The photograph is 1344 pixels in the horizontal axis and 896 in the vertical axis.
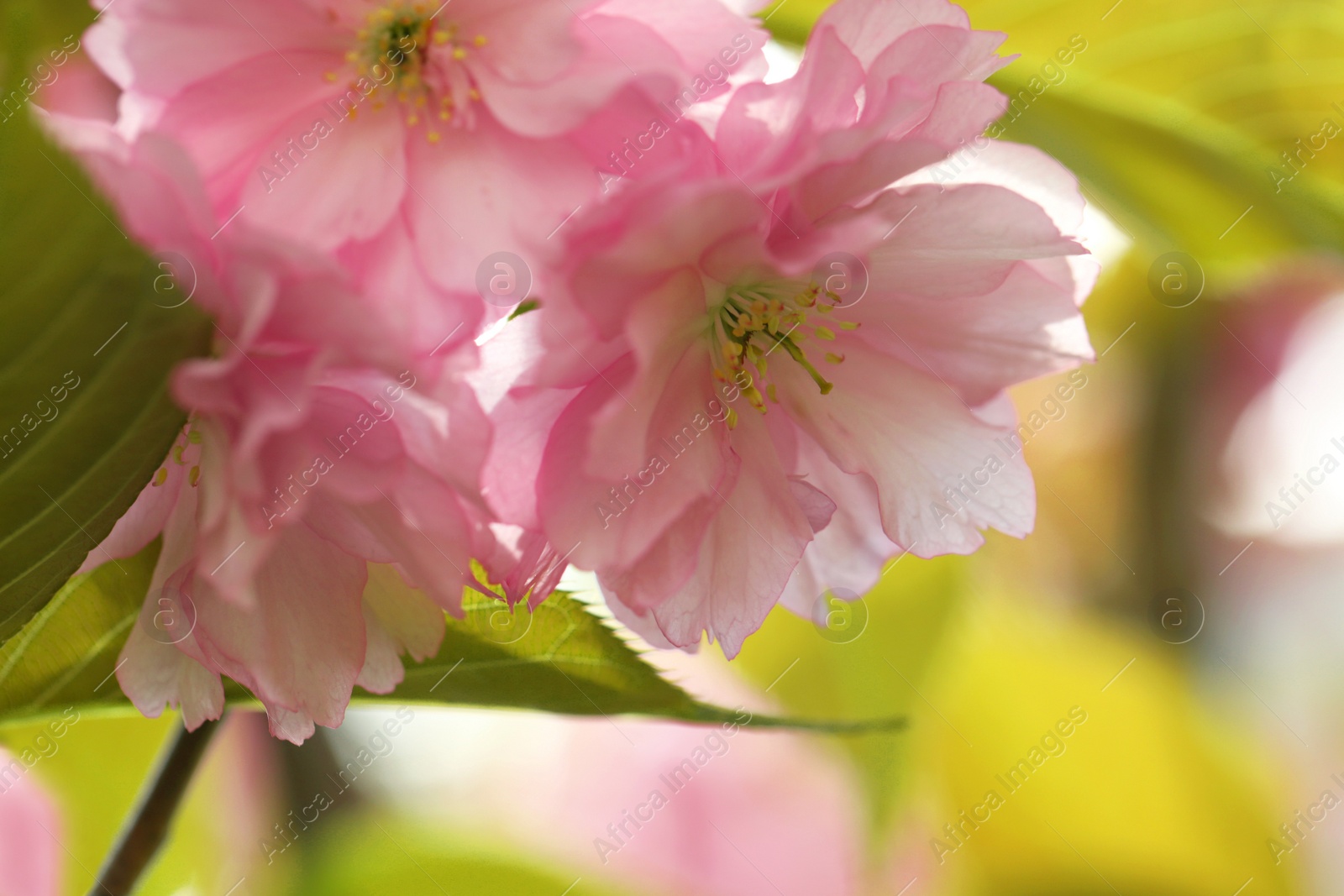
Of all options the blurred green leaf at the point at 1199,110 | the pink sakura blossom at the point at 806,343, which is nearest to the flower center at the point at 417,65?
the pink sakura blossom at the point at 806,343

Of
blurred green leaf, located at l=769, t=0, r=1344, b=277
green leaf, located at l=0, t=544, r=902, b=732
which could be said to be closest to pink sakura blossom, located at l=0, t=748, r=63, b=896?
green leaf, located at l=0, t=544, r=902, b=732

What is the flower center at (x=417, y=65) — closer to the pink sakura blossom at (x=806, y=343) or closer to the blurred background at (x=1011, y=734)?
the pink sakura blossom at (x=806, y=343)

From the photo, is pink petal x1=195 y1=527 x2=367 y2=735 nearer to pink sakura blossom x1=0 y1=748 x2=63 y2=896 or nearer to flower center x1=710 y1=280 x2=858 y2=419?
flower center x1=710 y1=280 x2=858 y2=419

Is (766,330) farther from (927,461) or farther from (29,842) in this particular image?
(29,842)

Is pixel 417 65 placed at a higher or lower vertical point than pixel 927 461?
higher

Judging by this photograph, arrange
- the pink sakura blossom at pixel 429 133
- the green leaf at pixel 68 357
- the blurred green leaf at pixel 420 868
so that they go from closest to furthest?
the green leaf at pixel 68 357 < the pink sakura blossom at pixel 429 133 < the blurred green leaf at pixel 420 868

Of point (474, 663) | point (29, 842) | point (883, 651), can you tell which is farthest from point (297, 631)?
point (883, 651)

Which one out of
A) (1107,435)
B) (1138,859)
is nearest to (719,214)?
(1138,859)
